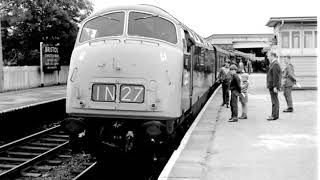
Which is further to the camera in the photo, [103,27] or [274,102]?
[274,102]

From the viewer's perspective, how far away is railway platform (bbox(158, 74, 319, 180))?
23.8 ft

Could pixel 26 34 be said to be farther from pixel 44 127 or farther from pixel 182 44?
pixel 182 44

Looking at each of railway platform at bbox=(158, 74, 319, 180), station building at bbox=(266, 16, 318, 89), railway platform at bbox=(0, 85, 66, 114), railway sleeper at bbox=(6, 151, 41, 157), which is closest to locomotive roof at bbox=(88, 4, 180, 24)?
railway platform at bbox=(158, 74, 319, 180)

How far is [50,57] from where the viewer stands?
3077 centimetres

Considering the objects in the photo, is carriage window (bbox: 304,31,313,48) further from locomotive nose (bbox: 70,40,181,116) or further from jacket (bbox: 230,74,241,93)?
locomotive nose (bbox: 70,40,181,116)

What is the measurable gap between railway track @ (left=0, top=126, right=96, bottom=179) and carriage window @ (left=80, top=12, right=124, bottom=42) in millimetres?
2709

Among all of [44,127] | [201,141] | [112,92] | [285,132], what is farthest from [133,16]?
[44,127]

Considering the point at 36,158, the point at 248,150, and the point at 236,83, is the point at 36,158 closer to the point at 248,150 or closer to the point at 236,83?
the point at 248,150

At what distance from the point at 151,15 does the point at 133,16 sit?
356mm

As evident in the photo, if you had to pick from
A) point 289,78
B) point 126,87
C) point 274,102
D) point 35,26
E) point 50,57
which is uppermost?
point 35,26

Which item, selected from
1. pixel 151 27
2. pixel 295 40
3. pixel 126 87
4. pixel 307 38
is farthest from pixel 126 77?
pixel 307 38

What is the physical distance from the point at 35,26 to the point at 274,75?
22.4 metres

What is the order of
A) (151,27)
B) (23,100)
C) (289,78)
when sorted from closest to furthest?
(151,27), (289,78), (23,100)

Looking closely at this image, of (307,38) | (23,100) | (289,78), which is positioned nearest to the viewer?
(289,78)
